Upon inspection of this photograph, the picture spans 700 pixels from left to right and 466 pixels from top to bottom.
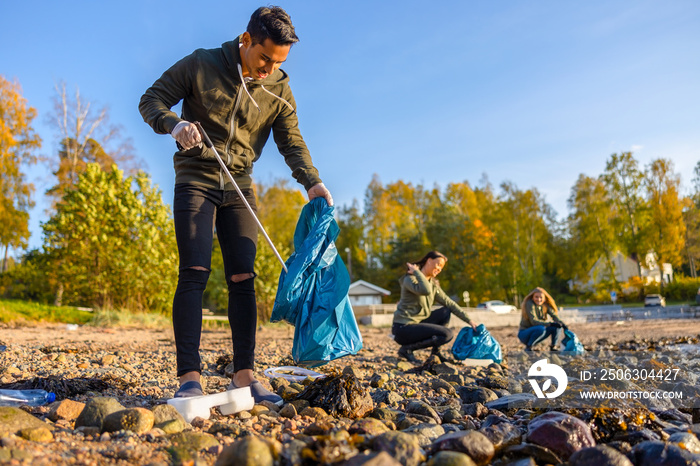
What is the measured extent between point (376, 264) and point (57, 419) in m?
37.2

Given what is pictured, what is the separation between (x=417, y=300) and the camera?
6.13m

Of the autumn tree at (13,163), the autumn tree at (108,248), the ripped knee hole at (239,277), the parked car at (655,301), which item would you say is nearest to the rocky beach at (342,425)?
the ripped knee hole at (239,277)

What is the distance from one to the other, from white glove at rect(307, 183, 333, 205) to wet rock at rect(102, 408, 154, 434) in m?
1.57

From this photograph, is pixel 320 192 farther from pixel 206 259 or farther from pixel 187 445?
pixel 187 445

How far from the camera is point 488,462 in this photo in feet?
5.85

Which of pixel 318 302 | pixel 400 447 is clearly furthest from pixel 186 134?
pixel 400 447

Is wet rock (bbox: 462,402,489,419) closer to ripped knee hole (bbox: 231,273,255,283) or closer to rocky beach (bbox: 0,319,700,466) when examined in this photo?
rocky beach (bbox: 0,319,700,466)

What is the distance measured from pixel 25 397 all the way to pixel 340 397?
5.11ft

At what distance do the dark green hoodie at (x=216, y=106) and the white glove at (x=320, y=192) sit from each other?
1.32 feet

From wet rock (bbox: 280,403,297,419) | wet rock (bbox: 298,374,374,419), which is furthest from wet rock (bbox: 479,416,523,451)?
wet rock (bbox: 280,403,297,419)

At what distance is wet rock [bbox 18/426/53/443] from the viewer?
5.68 feet

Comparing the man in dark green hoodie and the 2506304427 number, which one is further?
the 2506304427 number

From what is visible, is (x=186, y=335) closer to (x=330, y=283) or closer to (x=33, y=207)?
(x=330, y=283)

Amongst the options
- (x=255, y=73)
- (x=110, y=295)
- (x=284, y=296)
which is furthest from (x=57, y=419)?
(x=110, y=295)
